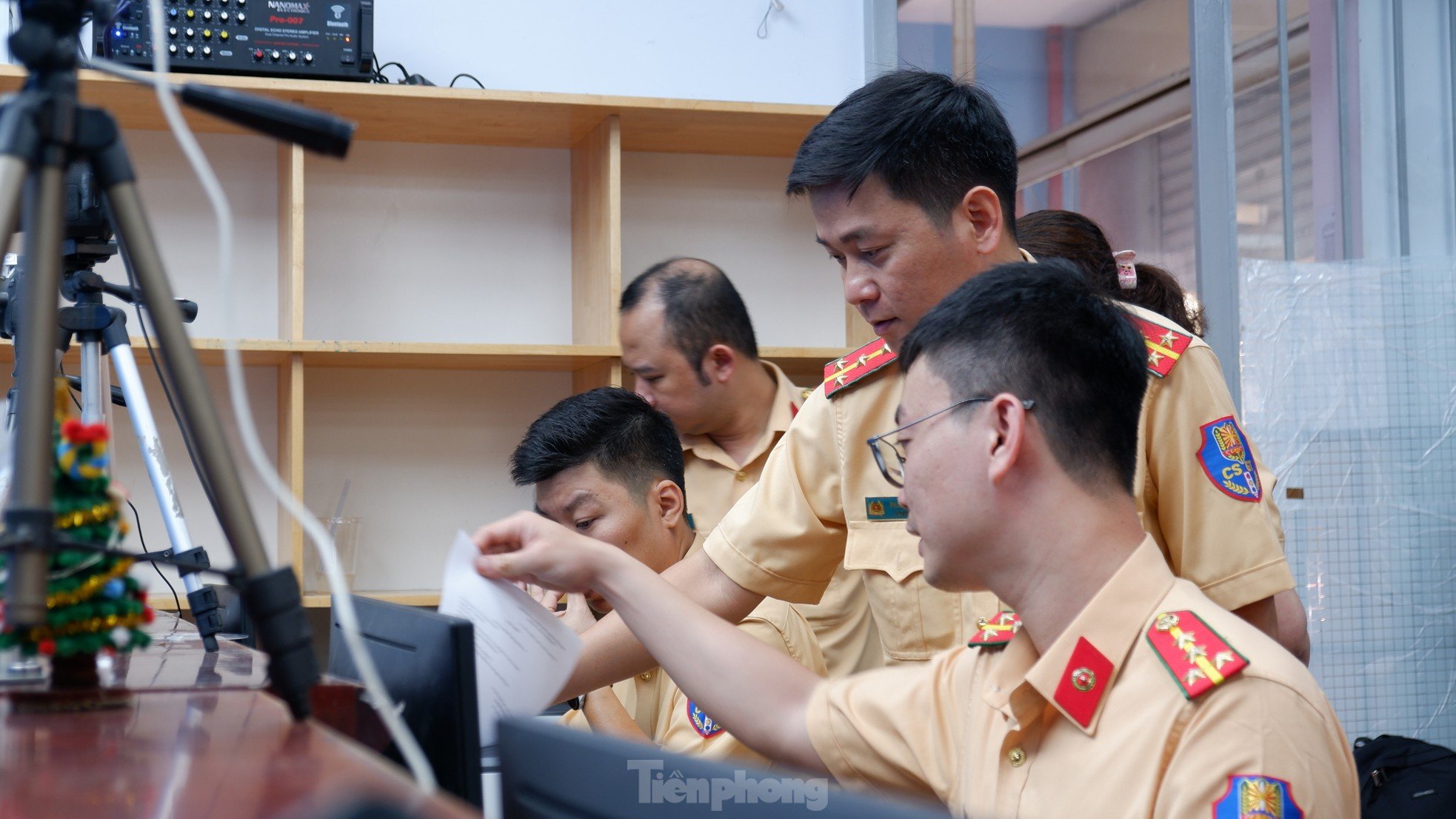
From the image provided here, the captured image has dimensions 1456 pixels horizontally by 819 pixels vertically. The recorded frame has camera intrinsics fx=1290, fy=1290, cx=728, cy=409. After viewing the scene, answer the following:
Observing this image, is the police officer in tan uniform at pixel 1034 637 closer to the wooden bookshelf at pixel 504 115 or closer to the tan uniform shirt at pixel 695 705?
the tan uniform shirt at pixel 695 705

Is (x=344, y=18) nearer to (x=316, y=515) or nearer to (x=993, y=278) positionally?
(x=316, y=515)

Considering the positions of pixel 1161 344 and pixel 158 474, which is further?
pixel 158 474

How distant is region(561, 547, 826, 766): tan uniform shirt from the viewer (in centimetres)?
148

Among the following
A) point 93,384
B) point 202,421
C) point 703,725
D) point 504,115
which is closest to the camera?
point 202,421

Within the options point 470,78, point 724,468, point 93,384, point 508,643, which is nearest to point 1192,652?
point 508,643

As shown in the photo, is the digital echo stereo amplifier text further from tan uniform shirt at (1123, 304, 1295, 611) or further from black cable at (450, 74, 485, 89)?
tan uniform shirt at (1123, 304, 1295, 611)

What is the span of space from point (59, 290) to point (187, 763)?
20cm

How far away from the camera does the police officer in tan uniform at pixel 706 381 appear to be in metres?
2.36

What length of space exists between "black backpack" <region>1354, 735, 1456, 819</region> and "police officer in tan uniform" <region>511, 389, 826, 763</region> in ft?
3.26

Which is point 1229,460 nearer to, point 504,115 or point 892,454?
point 892,454

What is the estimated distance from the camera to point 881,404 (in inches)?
56.0

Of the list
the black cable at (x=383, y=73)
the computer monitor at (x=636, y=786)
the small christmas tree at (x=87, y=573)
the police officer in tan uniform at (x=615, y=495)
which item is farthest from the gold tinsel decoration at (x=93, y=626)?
the black cable at (x=383, y=73)

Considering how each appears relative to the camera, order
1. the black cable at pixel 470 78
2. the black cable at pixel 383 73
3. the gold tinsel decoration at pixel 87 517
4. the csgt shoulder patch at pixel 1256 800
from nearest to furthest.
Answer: the gold tinsel decoration at pixel 87 517, the csgt shoulder patch at pixel 1256 800, the black cable at pixel 383 73, the black cable at pixel 470 78

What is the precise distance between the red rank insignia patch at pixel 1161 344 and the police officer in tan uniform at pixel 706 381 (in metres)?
1.11
